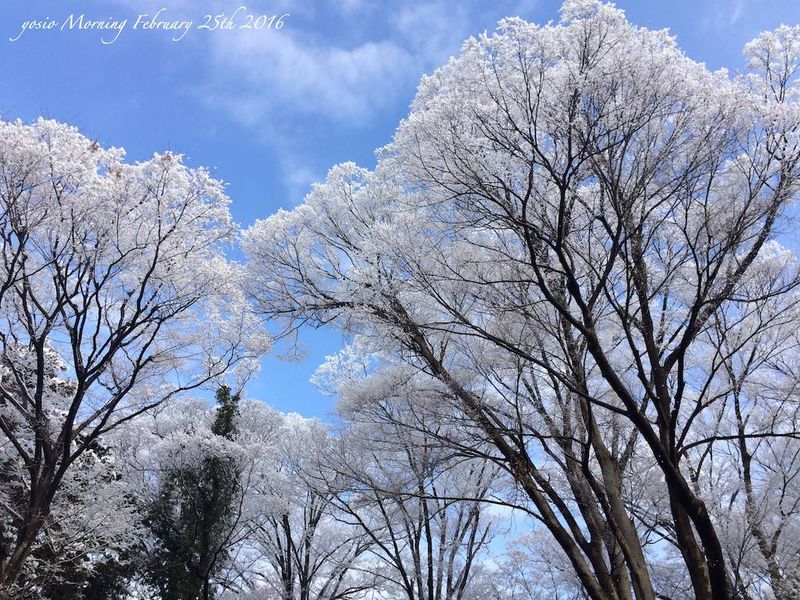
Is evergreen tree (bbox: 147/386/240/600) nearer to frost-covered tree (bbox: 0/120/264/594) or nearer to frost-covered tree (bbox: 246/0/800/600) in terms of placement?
frost-covered tree (bbox: 0/120/264/594)

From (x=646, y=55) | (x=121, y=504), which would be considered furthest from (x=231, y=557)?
(x=646, y=55)

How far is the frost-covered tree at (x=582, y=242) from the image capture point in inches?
220

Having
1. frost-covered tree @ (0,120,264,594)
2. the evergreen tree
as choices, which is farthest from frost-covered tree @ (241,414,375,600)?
frost-covered tree @ (0,120,264,594)

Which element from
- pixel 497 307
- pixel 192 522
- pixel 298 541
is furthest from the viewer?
pixel 298 541

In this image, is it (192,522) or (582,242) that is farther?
(192,522)

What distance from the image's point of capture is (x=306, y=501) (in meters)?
15.7

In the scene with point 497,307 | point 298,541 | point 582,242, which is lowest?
point 298,541

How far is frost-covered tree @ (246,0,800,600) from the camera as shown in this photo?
18.3 ft

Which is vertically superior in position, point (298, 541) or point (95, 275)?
point (95, 275)

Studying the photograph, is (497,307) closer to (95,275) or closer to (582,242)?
(582,242)

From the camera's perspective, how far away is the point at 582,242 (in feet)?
22.4

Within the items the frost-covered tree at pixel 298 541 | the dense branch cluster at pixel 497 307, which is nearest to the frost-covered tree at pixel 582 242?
the dense branch cluster at pixel 497 307

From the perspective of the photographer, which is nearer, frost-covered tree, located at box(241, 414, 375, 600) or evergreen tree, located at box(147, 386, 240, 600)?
evergreen tree, located at box(147, 386, 240, 600)

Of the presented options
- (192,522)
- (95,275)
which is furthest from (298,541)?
(95,275)
